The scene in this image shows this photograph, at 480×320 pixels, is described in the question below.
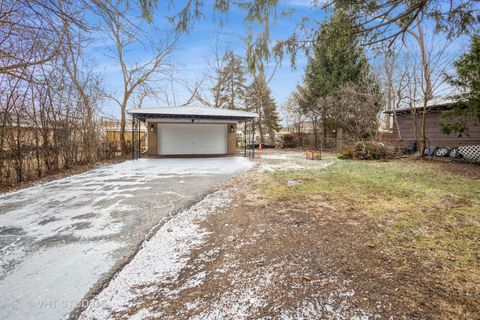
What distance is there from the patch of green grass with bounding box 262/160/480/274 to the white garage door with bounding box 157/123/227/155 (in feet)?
25.7

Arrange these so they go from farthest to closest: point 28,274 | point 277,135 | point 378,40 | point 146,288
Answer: point 277,135 < point 378,40 < point 28,274 < point 146,288

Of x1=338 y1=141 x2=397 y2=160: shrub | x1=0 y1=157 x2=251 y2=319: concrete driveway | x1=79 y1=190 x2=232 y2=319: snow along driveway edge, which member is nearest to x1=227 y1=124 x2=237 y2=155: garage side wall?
x1=338 y1=141 x2=397 y2=160: shrub

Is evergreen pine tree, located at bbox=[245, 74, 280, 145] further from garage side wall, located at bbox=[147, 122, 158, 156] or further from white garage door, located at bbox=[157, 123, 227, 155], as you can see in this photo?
garage side wall, located at bbox=[147, 122, 158, 156]

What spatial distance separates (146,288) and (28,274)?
3.74 feet

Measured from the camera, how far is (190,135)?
13.7m

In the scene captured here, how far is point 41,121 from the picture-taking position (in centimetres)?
649

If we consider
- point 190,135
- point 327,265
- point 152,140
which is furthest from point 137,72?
point 327,265

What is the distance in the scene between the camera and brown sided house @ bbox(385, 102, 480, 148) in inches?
426

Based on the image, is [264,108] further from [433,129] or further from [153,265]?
[153,265]

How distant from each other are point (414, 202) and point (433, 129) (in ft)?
36.8

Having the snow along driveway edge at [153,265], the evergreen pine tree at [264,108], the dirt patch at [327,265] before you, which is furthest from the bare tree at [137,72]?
the dirt patch at [327,265]

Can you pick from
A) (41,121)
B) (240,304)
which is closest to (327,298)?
(240,304)

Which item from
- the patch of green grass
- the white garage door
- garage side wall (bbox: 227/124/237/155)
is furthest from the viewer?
garage side wall (bbox: 227/124/237/155)

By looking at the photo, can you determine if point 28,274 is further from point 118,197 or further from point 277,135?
point 277,135
